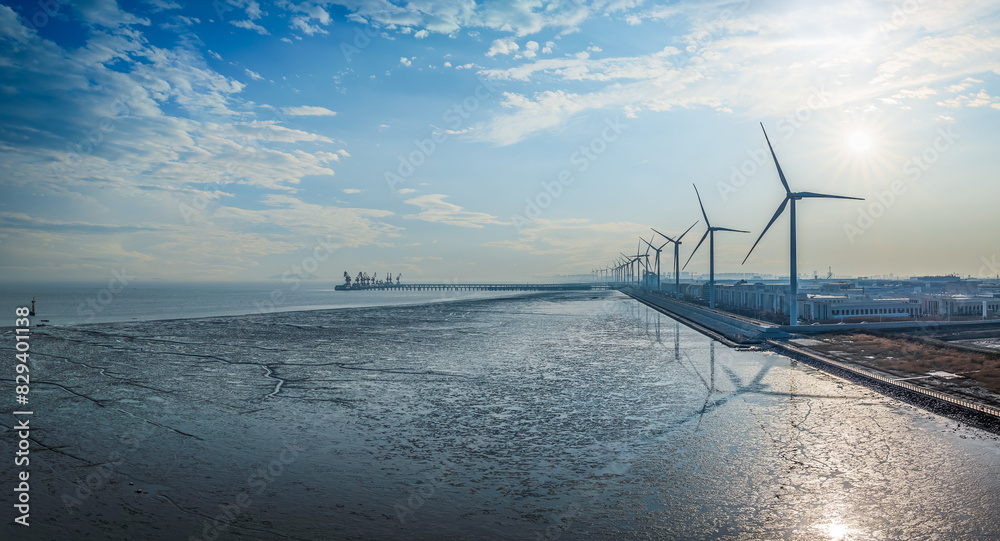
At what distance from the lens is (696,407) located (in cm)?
1531

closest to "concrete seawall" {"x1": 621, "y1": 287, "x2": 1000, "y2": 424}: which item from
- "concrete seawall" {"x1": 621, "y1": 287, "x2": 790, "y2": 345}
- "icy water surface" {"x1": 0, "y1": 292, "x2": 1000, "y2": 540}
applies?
"concrete seawall" {"x1": 621, "y1": 287, "x2": 790, "y2": 345}

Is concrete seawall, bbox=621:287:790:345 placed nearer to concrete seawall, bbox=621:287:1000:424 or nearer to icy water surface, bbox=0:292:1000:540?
concrete seawall, bbox=621:287:1000:424

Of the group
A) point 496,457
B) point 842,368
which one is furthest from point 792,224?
point 496,457

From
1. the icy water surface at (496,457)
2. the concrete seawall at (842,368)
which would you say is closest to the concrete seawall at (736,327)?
the concrete seawall at (842,368)

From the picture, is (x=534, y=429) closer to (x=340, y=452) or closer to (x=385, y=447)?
(x=385, y=447)

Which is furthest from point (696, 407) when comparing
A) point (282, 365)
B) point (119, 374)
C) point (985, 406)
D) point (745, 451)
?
point (119, 374)

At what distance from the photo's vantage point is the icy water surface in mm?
7926

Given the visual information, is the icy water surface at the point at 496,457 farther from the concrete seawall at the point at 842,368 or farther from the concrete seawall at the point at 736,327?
the concrete seawall at the point at 736,327

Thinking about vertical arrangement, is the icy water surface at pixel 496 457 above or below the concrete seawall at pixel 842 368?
below

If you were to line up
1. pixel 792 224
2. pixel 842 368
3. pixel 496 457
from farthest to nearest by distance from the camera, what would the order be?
pixel 792 224, pixel 842 368, pixel 496 457

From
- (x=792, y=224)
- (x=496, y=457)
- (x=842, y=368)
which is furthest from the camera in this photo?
(x=792, y=224)

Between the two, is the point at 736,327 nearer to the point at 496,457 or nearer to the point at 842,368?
the point at 842,368

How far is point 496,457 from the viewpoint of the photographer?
430 inches

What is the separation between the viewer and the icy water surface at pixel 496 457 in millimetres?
7926
